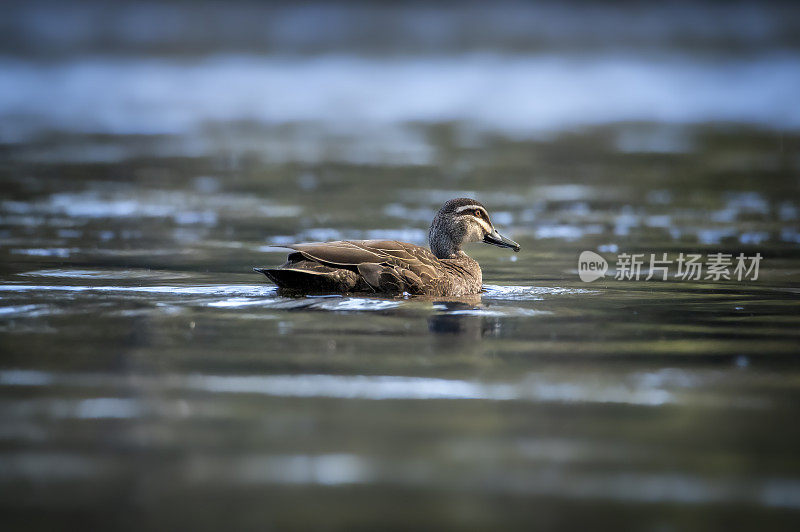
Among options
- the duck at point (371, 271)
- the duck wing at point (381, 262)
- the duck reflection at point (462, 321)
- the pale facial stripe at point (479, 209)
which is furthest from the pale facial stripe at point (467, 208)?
the duck reflection at point (462, 321)

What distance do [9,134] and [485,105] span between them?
15696 mm

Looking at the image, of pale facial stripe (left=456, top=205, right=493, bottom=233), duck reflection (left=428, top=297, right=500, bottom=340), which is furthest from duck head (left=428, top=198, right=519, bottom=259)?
duck reflection (left=428, top=297, right=500, bottom=340)

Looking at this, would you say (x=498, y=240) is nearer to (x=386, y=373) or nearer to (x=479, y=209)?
(x=479, y=209)

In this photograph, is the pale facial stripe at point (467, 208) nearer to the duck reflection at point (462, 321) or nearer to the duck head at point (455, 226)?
the duck head at point (455, 226)

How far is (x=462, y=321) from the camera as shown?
8.75m

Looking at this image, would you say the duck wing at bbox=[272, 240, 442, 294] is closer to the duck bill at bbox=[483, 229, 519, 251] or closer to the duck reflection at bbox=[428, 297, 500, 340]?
the duck reflection at bbox=[428, 297, 500, 340]

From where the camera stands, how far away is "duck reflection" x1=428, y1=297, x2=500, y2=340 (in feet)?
27.4

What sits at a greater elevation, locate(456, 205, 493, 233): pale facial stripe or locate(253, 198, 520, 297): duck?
locate(456, 205, 493, 233): pale facial stripe

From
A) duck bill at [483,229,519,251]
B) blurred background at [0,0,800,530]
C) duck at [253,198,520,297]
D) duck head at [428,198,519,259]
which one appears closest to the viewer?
blurred background at [0,0,800,530]

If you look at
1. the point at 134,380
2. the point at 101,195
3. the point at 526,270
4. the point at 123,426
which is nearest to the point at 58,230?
the point at 101,195

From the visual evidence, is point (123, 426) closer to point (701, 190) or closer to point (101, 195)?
point (101, 195)

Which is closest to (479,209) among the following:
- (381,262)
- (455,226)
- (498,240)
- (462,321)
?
(455,226)

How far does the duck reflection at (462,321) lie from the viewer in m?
8.35

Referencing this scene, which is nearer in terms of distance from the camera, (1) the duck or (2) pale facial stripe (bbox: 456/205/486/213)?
(1) the duck
